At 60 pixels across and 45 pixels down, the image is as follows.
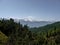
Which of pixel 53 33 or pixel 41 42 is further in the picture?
pixel 53 33

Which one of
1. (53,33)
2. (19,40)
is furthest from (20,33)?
(53,33)

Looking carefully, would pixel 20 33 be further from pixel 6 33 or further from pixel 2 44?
pixel 2 44

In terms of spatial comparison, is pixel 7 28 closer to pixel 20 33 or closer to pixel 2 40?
pixel 20 33

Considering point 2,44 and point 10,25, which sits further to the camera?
point 10,25

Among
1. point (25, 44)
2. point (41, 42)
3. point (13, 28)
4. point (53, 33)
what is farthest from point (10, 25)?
point (53, 33)

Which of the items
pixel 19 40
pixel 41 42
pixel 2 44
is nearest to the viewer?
pixel 2 44

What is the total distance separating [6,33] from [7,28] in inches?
173

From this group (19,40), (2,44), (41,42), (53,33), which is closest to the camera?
(2,44)

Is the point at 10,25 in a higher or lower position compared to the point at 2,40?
higher

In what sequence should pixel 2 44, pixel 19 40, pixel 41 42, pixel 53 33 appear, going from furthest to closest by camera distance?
pixel 53 33, pixel 41 42, pixel 19 40, pixel 2 44

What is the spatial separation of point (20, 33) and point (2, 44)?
26.8 m

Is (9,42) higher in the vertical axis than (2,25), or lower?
lower

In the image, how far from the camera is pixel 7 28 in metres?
118

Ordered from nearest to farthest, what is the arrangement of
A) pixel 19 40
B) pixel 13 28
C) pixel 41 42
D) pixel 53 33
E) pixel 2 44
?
1. pixel 2 44
2. pixel 19 40
3. pixel 41 42
4. pixel 13 28
5. pixel 53 33
